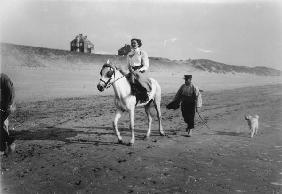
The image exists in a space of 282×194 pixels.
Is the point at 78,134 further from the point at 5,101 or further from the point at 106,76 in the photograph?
the point at 5,101

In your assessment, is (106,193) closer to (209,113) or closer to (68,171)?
(68,171)

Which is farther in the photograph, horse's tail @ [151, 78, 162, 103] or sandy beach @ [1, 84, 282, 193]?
horse's tail @ [151, 78, 162, 103]

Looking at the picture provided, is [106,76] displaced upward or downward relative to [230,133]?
upward

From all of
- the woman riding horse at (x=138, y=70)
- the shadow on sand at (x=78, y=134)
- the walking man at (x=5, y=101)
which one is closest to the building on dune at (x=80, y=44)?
the shadow on sand at (x=78, y=134)

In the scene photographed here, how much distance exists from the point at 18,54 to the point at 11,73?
13502 mm

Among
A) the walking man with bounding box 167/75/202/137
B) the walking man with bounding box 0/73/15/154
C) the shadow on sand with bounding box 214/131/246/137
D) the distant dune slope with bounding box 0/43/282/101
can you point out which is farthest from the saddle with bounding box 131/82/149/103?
the walking man with bounding box 0/73/15/154

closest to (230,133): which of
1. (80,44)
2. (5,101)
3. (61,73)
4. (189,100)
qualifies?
(189,100)

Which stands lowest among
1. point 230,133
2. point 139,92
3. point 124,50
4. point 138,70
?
point 230,133

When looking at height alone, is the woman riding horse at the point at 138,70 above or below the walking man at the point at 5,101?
above

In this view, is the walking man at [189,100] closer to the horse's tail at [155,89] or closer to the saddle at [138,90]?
the horse's tail at [155,89]

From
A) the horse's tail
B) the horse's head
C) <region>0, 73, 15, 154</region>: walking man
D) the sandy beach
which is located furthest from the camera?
the horse's tail

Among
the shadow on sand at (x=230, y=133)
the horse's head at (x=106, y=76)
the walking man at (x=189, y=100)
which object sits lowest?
the shadow on sand at (x=230, y=133)

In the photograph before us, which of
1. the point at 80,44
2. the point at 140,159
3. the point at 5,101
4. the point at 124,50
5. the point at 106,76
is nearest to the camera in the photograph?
the point at 140,159

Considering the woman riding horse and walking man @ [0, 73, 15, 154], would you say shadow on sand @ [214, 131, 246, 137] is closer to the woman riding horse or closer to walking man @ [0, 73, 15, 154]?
the woman riding horse
